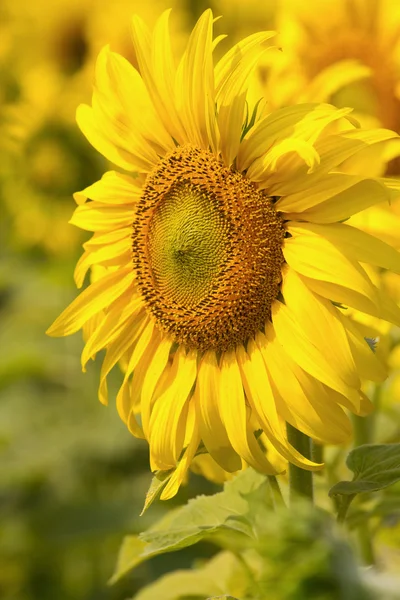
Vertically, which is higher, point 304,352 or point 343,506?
point 304,352

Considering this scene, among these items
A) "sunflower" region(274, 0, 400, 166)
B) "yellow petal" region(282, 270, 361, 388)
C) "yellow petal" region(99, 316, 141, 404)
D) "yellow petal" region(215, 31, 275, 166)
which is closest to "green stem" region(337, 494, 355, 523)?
"yellow petal" region(282, 270, 361, 388)

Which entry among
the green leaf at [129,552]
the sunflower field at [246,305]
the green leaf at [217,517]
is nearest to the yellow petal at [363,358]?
the sunflower field at [246,305]

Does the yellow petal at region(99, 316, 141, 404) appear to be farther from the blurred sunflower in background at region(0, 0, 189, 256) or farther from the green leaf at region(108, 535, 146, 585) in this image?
the blurred sunflower in background at region(0, 0, 189, 256)

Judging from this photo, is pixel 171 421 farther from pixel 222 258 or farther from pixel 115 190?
pixel 115 190

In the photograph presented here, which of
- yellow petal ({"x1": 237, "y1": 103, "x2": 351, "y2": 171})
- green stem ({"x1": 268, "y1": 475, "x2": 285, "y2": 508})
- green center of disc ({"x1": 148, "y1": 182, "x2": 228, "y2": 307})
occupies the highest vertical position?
yellow petal ({"x1": 237, "y1": 103, "x2": 351, "y2": 171})

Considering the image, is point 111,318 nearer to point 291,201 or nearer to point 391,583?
point 291,201

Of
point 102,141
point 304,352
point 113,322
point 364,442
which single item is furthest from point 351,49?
point 304,352

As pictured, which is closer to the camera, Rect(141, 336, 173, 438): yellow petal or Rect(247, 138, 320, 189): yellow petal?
Rect(247, 138, 320, 189): yellow petal
